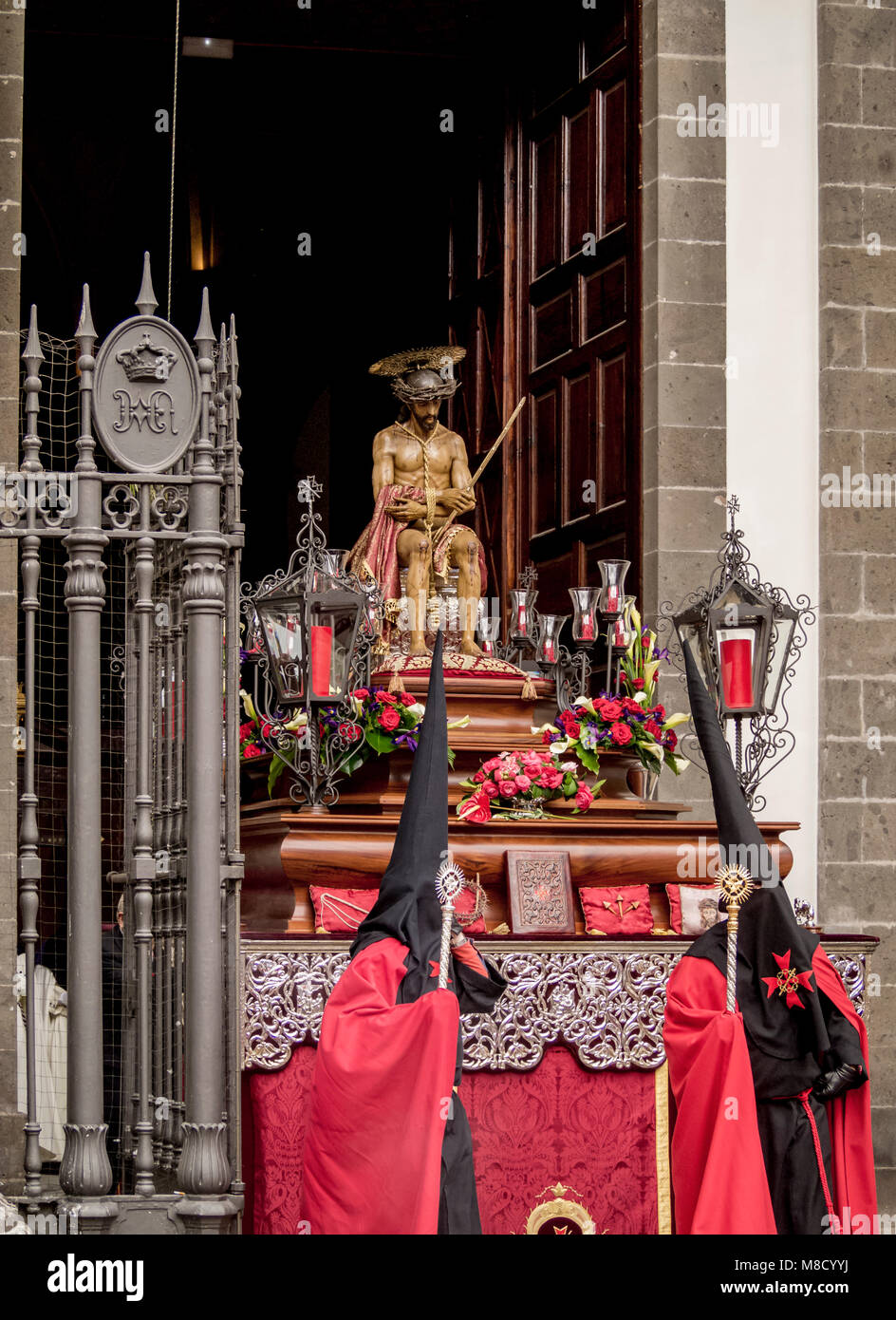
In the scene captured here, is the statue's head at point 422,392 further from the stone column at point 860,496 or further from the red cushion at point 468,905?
the red cushion at point 468,905

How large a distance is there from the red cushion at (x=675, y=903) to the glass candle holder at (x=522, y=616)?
1.77 metres

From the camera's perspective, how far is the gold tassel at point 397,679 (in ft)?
26.7

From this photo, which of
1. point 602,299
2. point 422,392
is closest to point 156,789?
point 422,392

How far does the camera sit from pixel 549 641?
904 cm

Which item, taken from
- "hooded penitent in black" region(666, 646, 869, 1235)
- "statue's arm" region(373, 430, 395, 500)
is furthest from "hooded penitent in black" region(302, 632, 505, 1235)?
"statue's arm" region(373, 430, 395, 500)

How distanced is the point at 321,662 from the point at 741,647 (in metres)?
1.85

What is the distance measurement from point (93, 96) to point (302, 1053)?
9.18 metres

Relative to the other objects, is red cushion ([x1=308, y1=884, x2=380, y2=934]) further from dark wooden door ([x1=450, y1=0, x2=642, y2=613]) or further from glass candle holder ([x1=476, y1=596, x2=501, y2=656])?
dark wooden door ([x1=450, y1=0, x2=642, y2=613])

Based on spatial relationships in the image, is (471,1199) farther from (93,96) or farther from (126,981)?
(93,96)

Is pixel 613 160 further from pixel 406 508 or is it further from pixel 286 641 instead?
pixel 286 641

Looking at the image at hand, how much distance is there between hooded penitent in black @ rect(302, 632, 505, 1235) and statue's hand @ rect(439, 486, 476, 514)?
11.3ft

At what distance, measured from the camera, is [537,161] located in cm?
1144

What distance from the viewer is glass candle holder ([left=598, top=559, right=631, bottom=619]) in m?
8.86
